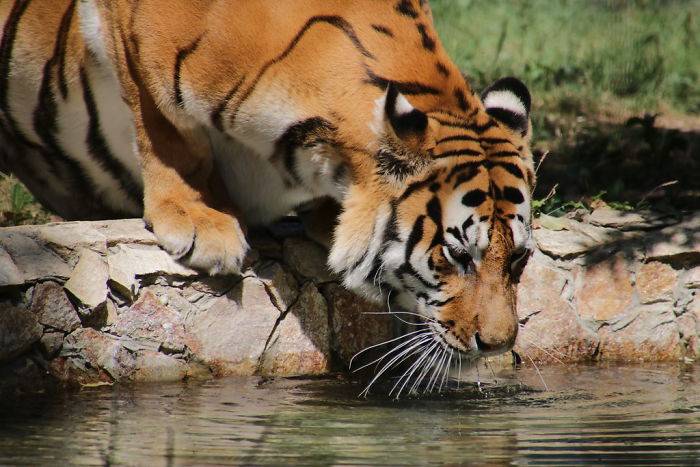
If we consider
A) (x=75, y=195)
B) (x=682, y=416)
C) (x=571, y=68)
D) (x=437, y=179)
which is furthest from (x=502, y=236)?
(x=571, y=68)

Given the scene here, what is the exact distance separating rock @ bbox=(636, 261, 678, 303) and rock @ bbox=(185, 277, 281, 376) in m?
1.76

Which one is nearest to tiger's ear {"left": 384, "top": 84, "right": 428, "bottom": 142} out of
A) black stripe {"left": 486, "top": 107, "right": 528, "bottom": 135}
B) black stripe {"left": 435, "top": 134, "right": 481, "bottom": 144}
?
black stripe {"left": 435, "top": 134, "right": 481, "bottom": 144}

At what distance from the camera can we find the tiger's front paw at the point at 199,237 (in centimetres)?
491

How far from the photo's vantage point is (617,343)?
568 cm

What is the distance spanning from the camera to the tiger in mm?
4461

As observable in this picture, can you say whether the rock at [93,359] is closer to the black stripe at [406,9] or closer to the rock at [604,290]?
the black stripe at [406,9]

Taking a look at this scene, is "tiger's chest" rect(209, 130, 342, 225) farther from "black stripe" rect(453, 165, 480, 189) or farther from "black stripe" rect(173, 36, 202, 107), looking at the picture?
"black stripe" rect(453, 165, 480, 189)

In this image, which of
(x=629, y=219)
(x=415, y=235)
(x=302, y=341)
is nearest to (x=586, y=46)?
(x=629, y=219)

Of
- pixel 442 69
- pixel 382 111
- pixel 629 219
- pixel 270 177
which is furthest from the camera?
pixel 629 219

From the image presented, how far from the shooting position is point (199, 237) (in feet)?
16.1

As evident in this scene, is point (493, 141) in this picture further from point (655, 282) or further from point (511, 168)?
point (655, 282)

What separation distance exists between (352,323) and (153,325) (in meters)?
0.92

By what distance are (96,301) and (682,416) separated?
2.24 m

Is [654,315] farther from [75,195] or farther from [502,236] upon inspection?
[75,195]
